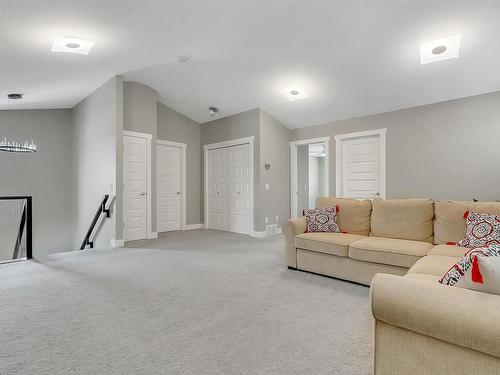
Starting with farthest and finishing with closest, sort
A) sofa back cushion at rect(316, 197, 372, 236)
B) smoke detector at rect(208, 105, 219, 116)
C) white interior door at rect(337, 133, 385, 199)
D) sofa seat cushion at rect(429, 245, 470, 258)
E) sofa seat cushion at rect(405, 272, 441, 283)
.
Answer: smoke detector at rect(208, 105, 219, 116)
white interior door at rect(337, 133, 385, 199)
sofa back cushion at rect(316, 197, 372, 236)
sofa seat cushion at rect(429, 245, 470, 258)
sofa seat cushion at rect(405, 272, 441, 283)

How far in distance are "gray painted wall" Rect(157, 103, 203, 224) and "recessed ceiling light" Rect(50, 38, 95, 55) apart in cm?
300

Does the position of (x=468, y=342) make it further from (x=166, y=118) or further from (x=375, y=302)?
(x=166, y=118)

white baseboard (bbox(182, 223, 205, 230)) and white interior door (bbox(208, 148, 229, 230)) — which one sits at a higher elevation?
white interior door (bbox(208, 148, 229, 230))

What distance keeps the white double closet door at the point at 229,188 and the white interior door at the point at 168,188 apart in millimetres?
783

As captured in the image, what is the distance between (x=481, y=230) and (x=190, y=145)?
19.7 ft

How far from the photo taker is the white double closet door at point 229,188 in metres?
6.50

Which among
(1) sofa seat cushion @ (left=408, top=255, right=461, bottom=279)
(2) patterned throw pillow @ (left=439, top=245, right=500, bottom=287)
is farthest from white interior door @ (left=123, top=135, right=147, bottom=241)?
(2) patterned throw pillow @ (left=439, top=245, right=500, bottom=287)

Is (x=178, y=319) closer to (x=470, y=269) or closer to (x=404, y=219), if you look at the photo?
(x=470, y=269)

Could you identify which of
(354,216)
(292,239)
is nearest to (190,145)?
(292,239)

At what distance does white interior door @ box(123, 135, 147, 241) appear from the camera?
18.0ft

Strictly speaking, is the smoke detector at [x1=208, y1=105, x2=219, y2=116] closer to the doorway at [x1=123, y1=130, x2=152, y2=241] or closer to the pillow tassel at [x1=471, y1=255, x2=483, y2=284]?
the doorway at [x1=123, y1=130, x2=152, y2=241]

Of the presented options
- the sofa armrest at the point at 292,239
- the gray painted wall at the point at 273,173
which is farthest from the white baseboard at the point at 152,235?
the sofa armrest at the point at 292,239

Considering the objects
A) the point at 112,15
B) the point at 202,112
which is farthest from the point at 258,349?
the point at 202,112

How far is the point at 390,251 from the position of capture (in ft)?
9.59
